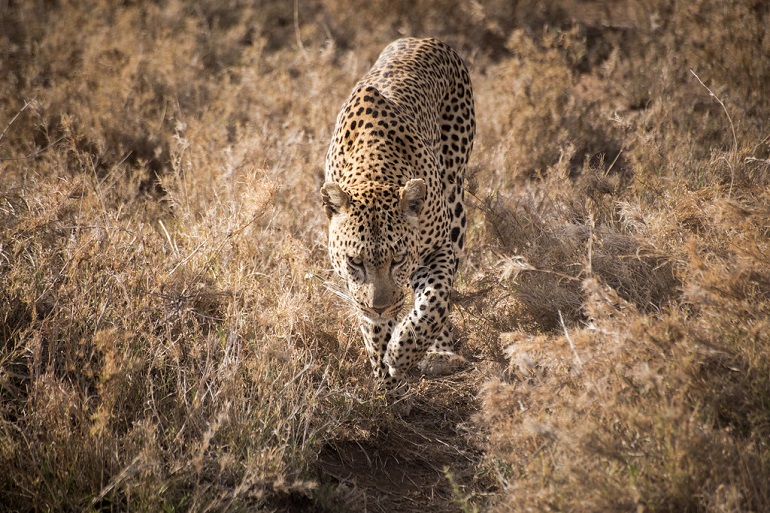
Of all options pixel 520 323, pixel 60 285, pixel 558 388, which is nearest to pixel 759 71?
pixel 520 323

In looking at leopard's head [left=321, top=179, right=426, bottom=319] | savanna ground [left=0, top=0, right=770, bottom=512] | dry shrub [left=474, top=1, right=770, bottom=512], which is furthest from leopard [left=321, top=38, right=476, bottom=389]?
dry shrub [left=474, top=1, right=770, bottom=512]

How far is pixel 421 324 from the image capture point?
493 cm

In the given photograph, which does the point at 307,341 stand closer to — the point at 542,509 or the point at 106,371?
the point at 106,371

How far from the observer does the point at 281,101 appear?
8492 millimetres

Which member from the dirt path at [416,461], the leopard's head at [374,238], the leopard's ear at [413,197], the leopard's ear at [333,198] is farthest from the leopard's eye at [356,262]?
the dirt path at [416,461]

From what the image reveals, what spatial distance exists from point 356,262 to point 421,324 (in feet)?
1.98

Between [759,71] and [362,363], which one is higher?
[759,71]

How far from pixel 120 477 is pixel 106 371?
48 cm

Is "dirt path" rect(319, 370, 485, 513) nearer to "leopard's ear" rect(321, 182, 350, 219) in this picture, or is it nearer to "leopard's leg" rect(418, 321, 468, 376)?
"leopard's leg" rect(418, 321, 468, 376)

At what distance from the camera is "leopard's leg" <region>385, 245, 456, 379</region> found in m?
4.89

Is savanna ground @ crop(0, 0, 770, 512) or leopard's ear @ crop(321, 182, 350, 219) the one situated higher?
leopard's ear @ crop(321, 182, 350, 219)

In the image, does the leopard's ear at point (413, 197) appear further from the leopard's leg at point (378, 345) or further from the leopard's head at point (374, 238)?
the leopard's leg at point (378, 345)

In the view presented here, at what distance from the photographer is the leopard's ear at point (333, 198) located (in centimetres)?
471

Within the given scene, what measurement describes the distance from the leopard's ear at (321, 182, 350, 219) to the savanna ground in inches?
19.8
